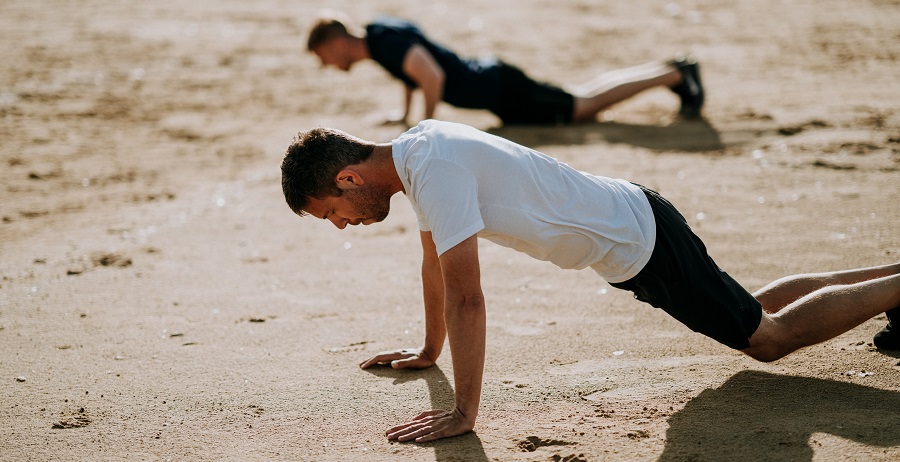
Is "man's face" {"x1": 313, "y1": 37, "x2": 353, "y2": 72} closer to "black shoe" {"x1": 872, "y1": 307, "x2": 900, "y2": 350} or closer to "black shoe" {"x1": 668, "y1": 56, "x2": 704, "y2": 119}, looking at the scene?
"black shoe" {"x1": 668, "y1": 56, "x2": 704, "y2": 119}

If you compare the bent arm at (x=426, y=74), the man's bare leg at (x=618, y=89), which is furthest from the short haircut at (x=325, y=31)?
the man's bare leg at (x=618, y=89)

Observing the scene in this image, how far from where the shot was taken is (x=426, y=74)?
6758mm

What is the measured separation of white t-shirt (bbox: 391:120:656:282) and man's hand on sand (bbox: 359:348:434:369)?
2.21 ft

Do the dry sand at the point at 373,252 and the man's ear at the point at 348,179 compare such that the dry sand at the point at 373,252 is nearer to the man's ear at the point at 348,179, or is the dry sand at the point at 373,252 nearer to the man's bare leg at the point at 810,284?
the man's bare leg at the point at 810,284

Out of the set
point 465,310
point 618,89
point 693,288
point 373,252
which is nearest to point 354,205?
point 465,310

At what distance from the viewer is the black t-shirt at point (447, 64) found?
6.83 meters

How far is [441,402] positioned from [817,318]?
1.37m

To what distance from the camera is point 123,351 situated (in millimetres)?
3816

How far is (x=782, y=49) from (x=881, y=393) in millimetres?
5689

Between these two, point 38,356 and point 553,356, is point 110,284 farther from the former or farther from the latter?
point 553,356

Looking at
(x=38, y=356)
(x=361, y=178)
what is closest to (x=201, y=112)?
(x=38, y=356)

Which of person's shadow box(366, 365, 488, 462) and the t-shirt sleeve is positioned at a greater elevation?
the t-shirt sleeve

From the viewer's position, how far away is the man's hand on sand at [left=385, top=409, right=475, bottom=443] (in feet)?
9.59

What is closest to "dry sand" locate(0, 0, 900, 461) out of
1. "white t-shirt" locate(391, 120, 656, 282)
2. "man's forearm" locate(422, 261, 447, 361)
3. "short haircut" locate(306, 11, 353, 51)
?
"man's forearm" locate(422, 261, 447, 361)
